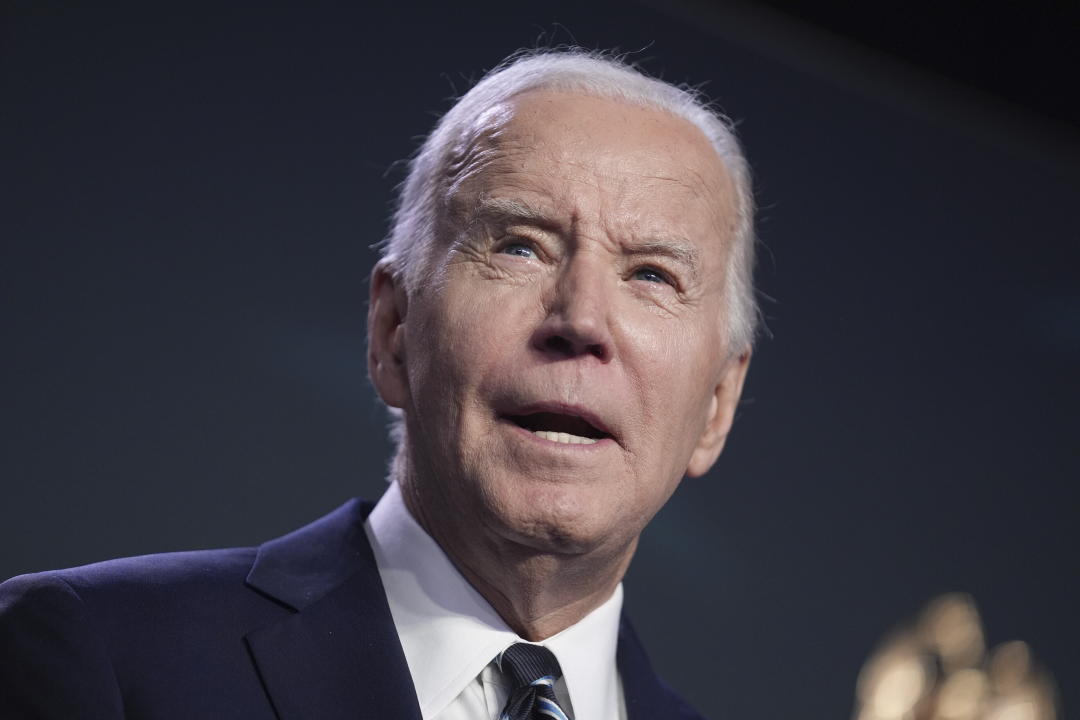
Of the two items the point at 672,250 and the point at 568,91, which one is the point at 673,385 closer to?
the point at 672,250

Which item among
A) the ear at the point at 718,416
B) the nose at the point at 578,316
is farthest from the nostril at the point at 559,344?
the ear at the point at 718,416

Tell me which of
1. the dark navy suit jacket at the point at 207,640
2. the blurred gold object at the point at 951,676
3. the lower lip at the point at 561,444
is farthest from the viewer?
the blurred gold object at the point at 951,676

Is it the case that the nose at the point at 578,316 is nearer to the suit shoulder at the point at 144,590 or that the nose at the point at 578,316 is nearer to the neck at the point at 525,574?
the neck at the point at 525,574

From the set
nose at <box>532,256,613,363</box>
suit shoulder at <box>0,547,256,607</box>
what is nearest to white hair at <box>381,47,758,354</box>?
nose at <box>532,256,613,363</box>

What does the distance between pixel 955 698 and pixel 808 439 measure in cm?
67

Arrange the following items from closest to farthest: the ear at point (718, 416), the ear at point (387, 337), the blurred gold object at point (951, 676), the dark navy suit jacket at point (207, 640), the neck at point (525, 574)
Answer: the dark navy suit jacket at point (207, 640) → the neck at point (525, 574) → the ear at point (387, 337) → the ear at point (718, 416) → the blurred gold object at point (951, 676)

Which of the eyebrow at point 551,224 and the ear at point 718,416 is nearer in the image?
the eyebrow at point 551,224

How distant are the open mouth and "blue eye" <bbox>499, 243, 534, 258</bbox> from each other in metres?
0.21

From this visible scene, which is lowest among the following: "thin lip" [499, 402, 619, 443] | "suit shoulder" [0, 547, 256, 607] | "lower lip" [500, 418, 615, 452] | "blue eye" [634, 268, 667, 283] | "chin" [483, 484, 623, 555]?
"suit shoulder" [0, 547, 256, 607]

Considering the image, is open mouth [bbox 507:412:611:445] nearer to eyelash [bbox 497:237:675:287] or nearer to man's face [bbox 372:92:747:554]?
man's face [bbox 372:92:747:554]

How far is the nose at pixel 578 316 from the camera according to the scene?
149cm

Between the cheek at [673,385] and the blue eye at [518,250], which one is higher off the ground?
the blue eye at [518,250]

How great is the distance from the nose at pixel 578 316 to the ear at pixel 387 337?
27 centimetres

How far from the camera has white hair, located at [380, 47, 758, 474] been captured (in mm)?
1729
